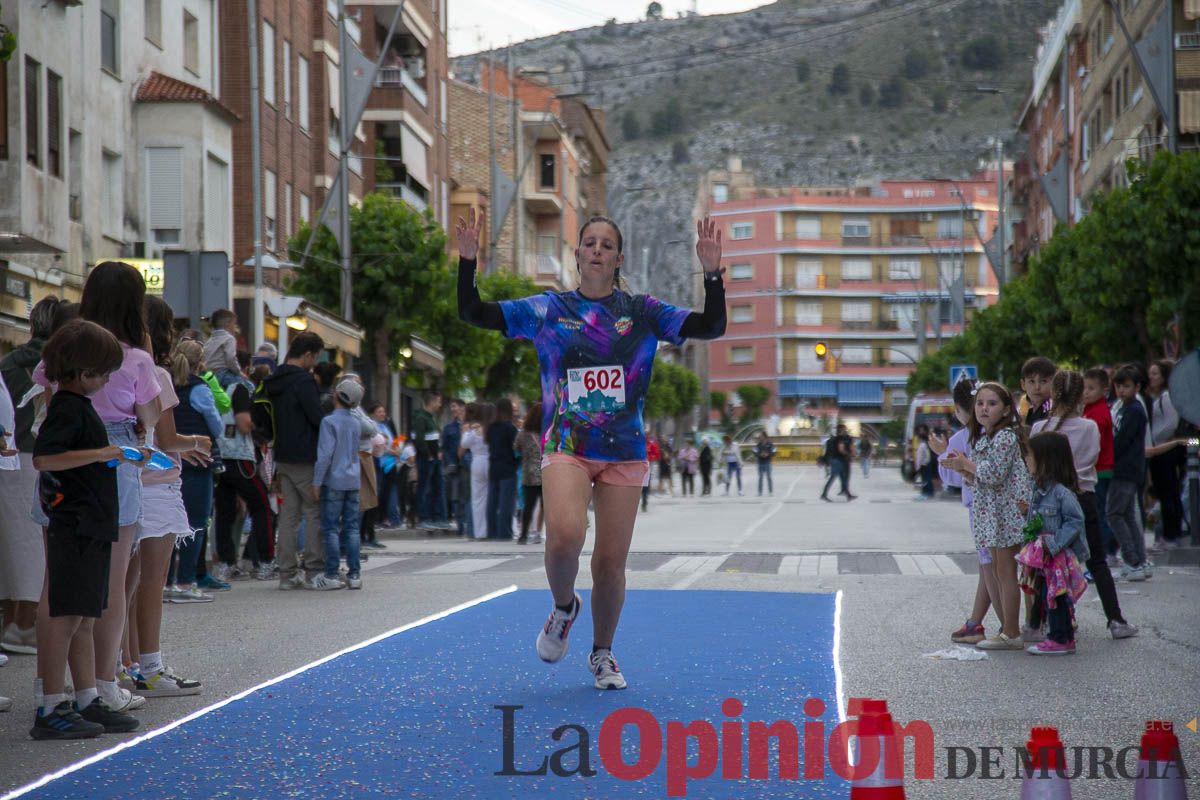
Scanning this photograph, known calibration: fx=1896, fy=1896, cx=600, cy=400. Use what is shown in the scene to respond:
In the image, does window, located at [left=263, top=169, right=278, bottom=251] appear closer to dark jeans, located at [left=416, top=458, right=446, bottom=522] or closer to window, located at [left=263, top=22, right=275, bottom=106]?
window, located at [left=263, top=22, right=275, bottom=106]

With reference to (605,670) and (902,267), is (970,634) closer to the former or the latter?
(605,670)

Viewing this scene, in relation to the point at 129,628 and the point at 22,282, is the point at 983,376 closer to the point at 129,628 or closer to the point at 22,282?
the point at 22,282

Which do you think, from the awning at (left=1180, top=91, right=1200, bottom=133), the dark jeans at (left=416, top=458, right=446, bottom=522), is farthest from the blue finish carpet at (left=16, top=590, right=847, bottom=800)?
the awning at (left=1180, top=91, right=1200, bottom=133)

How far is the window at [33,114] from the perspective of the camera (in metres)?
26.9

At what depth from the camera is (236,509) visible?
16641 millimetres

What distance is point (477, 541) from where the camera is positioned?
25.3m

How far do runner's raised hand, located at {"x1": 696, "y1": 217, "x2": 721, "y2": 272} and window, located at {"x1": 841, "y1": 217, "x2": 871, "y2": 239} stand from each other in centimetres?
15085

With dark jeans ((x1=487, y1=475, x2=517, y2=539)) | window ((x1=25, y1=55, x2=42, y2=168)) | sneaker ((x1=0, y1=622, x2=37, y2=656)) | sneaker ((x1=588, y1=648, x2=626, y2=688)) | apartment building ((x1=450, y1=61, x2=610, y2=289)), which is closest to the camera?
sneaker ((x1=588, y1=648, x2=626, y2=688))

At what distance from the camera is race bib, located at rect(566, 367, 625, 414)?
8344 mm

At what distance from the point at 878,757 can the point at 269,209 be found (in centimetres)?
3954

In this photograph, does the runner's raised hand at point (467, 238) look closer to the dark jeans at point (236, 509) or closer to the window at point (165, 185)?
the dark jeans at point (236, 509)

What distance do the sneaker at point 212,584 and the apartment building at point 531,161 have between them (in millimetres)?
61285

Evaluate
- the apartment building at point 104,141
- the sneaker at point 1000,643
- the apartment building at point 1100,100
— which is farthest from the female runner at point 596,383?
the apartment building at point 1100,100

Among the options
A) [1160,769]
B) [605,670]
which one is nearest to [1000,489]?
[605,670]
